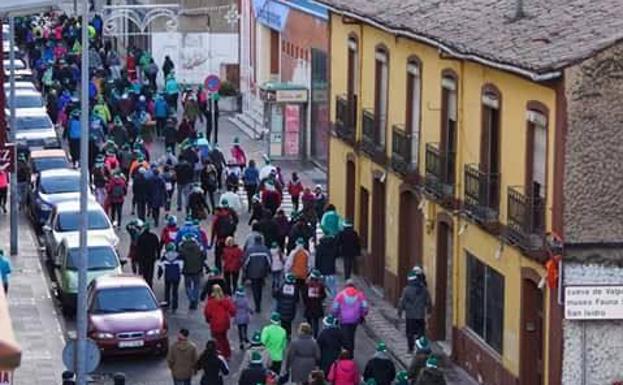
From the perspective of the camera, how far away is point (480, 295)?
2898 centimetres

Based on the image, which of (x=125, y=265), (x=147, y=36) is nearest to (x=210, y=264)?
(x=125, y=265)

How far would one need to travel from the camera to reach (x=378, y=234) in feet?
119

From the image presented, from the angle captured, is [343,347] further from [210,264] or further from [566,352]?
[210,264]

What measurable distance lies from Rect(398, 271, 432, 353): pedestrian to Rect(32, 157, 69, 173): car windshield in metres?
16.4

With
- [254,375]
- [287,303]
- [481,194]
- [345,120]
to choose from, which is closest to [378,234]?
[345,120]

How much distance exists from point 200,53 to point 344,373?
39.4m

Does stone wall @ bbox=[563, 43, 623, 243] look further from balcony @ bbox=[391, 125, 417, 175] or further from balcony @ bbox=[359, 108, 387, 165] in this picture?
balcony @ bbox=[359, 108, 387, 165]

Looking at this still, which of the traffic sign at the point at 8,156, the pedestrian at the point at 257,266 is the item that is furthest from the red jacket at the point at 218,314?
the traffic sign at the point at 8,156

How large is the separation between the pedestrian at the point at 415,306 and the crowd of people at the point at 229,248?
2 cm

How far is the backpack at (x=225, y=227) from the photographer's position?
36375 millimetres

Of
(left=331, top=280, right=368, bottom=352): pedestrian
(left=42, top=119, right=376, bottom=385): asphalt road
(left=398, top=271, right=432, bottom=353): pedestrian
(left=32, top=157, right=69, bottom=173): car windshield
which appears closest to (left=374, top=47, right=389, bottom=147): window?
(left=42, top=119, right=376, bottom=385): asphalt road

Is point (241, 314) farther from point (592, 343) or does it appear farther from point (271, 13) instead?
point (271, 13)

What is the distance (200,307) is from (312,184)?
14.7 meters

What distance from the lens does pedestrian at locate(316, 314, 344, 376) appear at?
2764 cm
